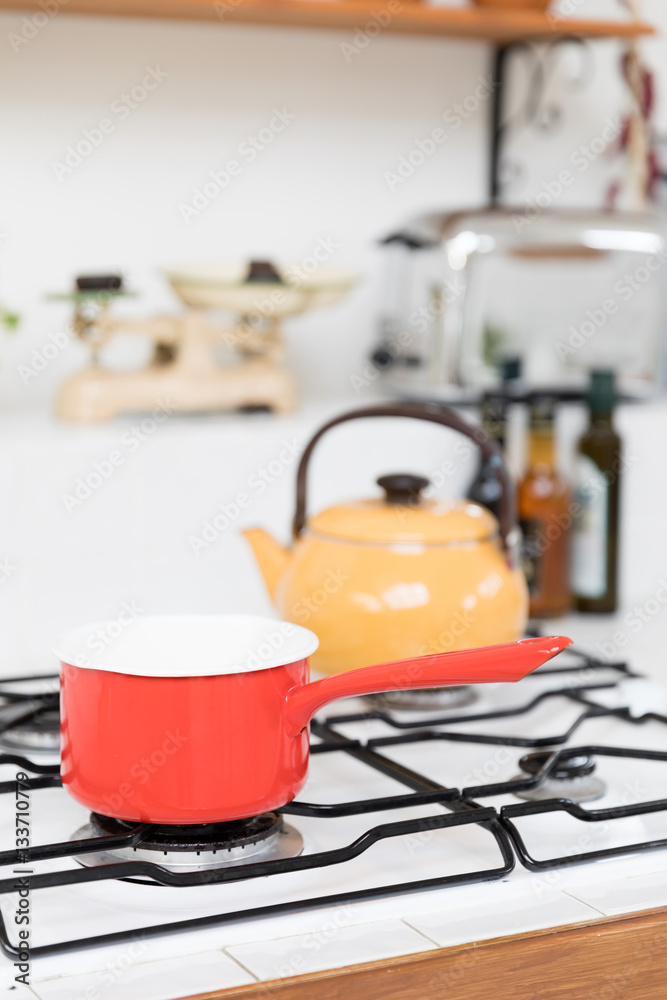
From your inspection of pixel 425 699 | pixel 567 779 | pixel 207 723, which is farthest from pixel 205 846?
pixel 425 699

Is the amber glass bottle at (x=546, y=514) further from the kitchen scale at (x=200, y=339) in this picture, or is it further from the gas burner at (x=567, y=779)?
the gas burner at (x=567, y=779)

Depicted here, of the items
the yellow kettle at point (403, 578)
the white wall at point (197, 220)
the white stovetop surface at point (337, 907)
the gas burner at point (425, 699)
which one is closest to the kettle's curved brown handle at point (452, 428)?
the yellow kettle at point (403, 578)

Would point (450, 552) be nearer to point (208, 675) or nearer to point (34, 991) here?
point (208, 675)

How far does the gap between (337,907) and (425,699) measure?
36 centimetres

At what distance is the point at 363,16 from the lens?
1343 millimetres

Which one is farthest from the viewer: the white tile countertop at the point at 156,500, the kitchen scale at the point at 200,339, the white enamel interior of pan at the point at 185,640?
the kitchen scale at the point at 200,339

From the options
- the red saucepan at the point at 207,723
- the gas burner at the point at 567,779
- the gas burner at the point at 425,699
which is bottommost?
the gas burner at the point at 425,699

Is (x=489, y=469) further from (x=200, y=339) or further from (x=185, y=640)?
(x=185, y=640)

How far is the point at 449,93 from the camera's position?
1.62 meters

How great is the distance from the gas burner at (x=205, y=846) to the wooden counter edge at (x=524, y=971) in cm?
10

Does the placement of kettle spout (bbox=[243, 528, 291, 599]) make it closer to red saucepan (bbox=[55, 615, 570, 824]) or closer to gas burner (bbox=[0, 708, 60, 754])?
gas burner (bbox=[0, 708, 60, 754])

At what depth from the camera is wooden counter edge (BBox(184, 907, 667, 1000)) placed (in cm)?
48

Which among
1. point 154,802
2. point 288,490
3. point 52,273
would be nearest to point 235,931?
point 154,802

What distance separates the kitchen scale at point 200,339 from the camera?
128cm
